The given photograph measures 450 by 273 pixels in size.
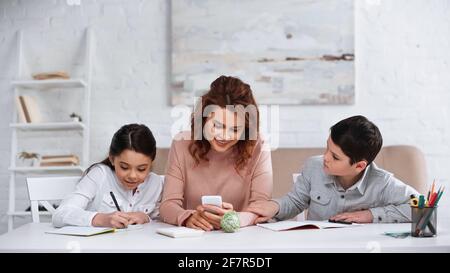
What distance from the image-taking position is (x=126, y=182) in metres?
1.99

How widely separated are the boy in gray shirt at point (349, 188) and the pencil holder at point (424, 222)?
0.30 metres

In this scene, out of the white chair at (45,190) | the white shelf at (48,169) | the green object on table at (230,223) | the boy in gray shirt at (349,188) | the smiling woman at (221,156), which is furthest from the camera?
the white shelf at (48,169)

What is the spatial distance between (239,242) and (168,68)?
7.07 feet

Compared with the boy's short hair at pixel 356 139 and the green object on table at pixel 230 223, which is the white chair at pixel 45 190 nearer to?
the green object on table at pixel 230 223

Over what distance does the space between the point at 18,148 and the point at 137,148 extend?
1.72m

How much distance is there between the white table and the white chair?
19.2 inches

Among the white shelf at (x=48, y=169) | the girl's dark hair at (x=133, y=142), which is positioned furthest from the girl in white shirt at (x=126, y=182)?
the white shelf at (x=48, y=169)

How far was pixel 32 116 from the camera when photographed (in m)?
3.27

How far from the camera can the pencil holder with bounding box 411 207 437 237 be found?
1423mm

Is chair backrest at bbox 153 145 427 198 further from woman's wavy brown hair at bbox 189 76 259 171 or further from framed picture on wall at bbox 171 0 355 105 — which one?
woman's wavy brown hair at bbox 189 76 259 171

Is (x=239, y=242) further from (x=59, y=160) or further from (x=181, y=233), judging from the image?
(x=59, y=160)

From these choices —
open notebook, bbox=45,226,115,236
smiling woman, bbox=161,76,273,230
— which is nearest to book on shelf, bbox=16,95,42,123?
smiling woman, bbox=161,76,273,230

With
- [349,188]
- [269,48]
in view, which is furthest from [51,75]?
[349,188]

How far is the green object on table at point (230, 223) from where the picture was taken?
1.53 metres
